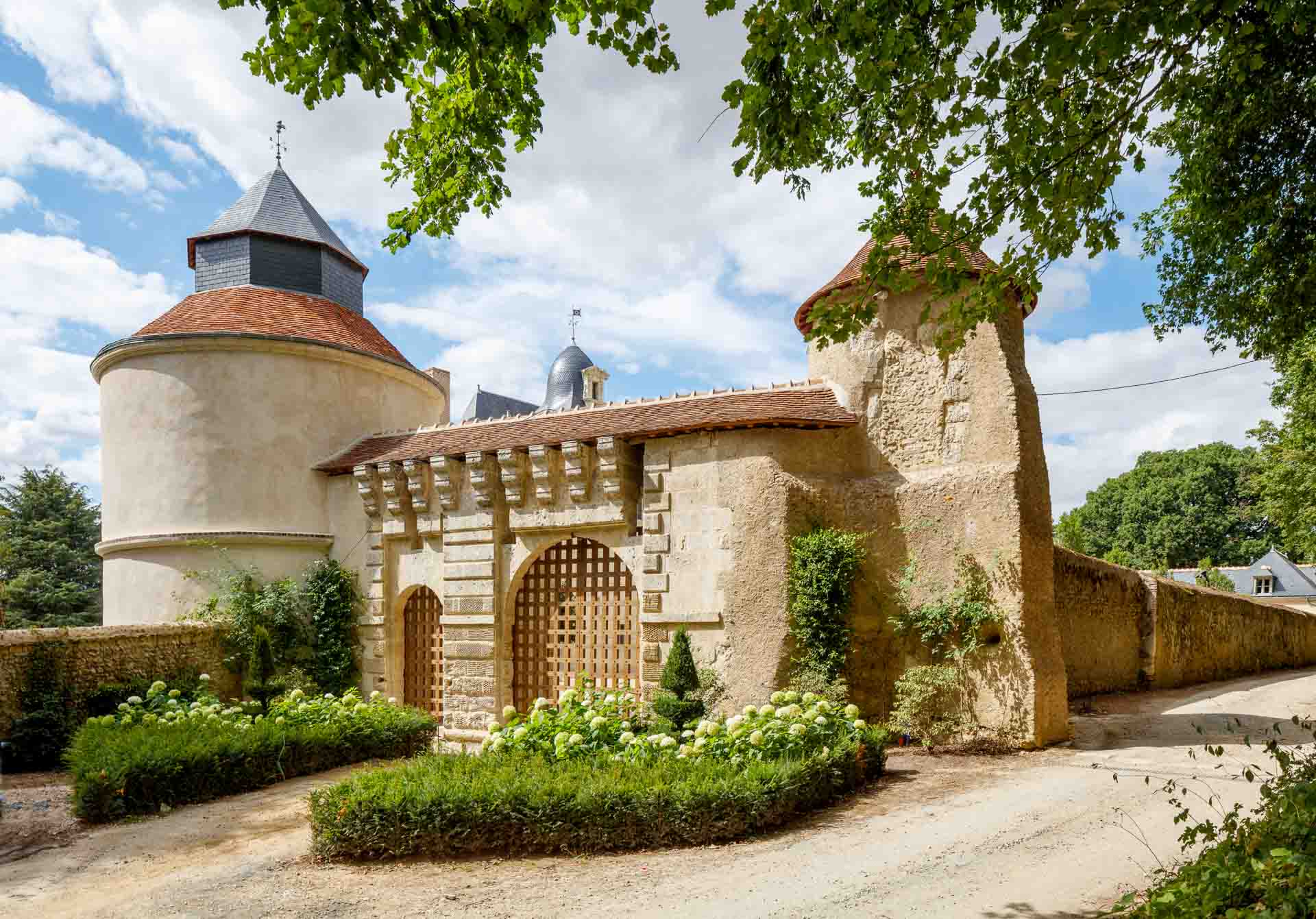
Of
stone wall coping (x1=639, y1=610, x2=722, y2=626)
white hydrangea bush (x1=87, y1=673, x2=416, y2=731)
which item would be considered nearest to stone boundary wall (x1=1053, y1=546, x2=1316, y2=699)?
stone wall coping (x1=639, y1=610, x2=722, y2=626)

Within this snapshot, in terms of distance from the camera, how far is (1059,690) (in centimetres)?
941

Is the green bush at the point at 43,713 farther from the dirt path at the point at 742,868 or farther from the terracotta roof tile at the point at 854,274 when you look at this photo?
the terracotta roof tile at the point at 854,274

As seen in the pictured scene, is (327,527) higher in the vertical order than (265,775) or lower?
→ higher

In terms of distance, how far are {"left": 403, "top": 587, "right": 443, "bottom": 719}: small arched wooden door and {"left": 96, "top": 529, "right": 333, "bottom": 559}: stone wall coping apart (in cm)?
186

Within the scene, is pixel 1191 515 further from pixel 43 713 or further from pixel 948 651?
pixel 43 713

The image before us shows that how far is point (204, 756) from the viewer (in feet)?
26.2

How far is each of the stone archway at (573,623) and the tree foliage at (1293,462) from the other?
10208 millimetres

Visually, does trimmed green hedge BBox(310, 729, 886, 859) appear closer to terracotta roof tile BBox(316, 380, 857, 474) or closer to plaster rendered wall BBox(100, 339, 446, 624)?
terracotta roof tile BBox(316, 380, 857, 474)

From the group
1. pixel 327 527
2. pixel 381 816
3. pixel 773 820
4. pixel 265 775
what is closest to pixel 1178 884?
pixel 773 820

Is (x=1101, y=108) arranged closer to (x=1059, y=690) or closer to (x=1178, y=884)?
(x=1178, y=884)

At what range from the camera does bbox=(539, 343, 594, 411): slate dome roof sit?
36.0 m

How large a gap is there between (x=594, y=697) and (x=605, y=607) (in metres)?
2.89

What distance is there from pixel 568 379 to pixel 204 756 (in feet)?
95.1

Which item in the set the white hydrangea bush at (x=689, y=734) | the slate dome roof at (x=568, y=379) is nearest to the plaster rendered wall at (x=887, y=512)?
the white hydrangea bush at (x=689, y=734)
